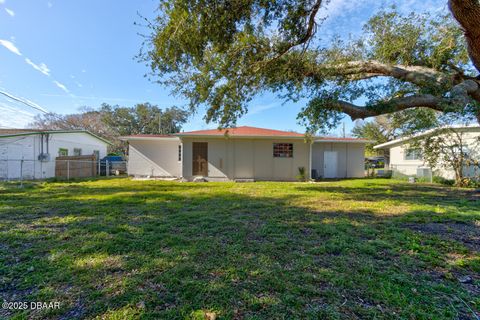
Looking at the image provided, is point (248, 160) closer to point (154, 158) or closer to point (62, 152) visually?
point (154, 158)

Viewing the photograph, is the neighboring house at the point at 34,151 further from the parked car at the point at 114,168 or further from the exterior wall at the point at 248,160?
the exterior wall at the point at 248,160

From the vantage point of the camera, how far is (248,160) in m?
12.2

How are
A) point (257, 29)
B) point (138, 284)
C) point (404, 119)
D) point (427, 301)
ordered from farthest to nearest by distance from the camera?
point (404, 119)
point (257, 29)
point (138, 284)
point (427, 301)

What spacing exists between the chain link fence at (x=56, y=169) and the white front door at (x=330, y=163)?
14.3m

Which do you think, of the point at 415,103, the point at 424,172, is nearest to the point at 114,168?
the point at 415,103

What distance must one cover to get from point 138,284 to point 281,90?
7614mm

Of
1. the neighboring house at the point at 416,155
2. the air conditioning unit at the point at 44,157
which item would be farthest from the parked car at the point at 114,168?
the neighboring house at the point at 416,155

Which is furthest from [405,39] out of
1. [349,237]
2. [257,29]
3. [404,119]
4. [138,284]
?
[138,284]

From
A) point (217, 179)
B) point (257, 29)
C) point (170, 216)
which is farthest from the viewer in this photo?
point (217, 179)

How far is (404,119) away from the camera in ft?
34.0

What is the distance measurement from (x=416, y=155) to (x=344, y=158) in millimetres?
3874

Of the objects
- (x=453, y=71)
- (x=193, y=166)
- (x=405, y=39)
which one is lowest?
(x=193, y=166)

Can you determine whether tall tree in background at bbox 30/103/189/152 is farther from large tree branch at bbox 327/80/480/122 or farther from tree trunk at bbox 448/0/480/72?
tree trunk at bbox 448/0/480/72

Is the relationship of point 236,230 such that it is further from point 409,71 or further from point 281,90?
point 409,71
